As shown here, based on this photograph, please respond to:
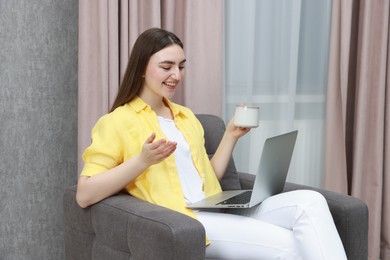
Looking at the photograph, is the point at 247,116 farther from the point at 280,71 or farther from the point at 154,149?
the point at 280,71

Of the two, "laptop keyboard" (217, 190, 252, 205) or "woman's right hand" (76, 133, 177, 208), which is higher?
"woman's right hand" (76, 133, 177, 208)

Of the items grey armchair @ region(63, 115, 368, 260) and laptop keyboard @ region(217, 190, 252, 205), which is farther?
laptop keyboard @ region(217, 190, 252, 205)

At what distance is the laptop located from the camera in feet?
5.93

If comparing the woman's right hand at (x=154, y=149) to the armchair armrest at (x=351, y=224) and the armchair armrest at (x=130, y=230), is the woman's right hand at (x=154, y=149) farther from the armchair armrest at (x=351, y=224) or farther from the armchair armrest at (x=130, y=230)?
the armchair armrest at (x=351, y=224)

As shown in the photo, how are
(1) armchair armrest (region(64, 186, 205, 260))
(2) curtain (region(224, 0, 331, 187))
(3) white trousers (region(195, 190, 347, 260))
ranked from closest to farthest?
(1) armchair armrest (region(64, 186, 205, 260)) → (3) white trousers (region(195, 190, 347, 260)) → (2) curtain (region(224, 0, 331, 187))

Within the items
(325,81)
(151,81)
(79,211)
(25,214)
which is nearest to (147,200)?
(79,211)

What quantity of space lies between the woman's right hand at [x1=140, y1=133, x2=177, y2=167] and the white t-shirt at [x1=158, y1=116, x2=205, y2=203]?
245 mm

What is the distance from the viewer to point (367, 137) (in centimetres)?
305

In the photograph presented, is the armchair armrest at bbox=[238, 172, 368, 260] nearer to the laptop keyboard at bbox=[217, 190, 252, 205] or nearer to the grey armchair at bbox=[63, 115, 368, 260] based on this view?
the grey armchair at bbox=[63, 115, 368, 260]

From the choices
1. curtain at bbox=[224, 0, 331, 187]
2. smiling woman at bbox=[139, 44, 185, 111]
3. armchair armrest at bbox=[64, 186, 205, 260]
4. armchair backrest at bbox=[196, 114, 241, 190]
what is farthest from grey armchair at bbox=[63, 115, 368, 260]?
curtain at bbox=[224, 0, 331, 187]

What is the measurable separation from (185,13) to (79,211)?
1.11m

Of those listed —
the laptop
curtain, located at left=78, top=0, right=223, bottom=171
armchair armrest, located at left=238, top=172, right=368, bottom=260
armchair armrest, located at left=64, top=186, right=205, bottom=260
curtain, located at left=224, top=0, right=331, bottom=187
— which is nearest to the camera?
armchair armrest, located at left=64, top=186, right=205, bottom=260

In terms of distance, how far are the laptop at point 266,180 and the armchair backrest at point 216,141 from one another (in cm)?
26

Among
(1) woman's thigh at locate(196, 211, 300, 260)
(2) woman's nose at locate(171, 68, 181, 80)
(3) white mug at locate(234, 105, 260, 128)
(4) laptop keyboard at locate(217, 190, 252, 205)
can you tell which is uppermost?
(2) woman's nose at locate(171, 68, 181, 80)
